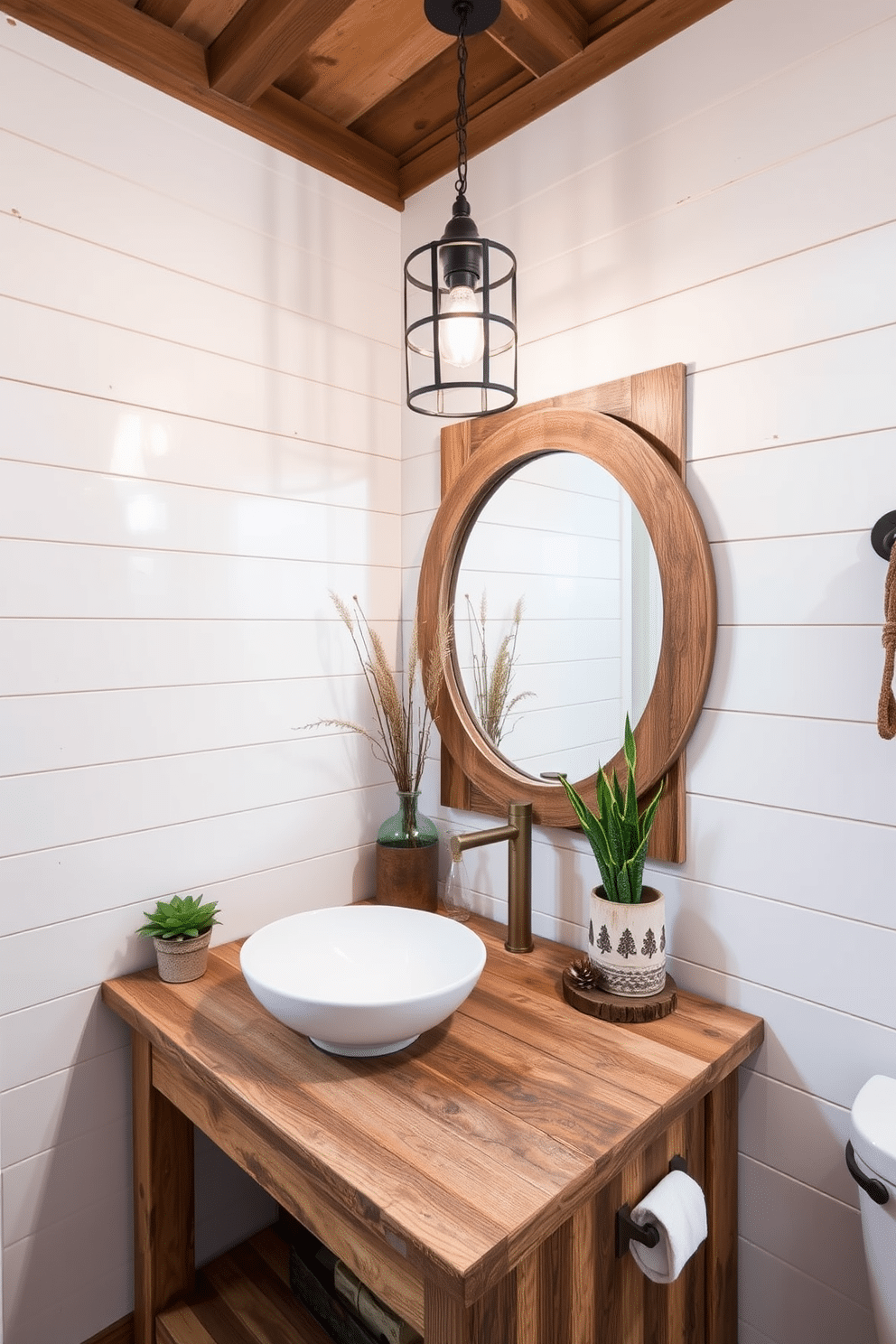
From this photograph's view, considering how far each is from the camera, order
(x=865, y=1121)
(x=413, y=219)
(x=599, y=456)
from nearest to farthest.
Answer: (x=865, y=1121) → (x=599, y=456) → (x=413, y=219)

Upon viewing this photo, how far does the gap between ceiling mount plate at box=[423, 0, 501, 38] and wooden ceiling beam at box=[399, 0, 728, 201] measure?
0.79 ft

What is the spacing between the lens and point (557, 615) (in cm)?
148

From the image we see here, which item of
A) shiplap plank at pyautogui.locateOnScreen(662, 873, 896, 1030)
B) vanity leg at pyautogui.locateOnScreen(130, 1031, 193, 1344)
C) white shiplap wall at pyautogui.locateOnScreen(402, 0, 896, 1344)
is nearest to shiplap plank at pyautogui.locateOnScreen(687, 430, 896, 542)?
white shiplap wall at pyautogui.locateOnScreen(402, 0, 896, 1344)

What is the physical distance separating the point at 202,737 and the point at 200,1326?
0.98 metres

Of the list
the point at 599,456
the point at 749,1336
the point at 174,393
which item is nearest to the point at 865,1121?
the point at 749,1336

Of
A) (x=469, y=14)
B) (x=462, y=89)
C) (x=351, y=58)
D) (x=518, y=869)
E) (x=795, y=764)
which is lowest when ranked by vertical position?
(x=518, y=869)

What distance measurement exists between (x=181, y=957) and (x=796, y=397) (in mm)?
1312

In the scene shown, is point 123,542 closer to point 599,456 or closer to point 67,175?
point 67,175

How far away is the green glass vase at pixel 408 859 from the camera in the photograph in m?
1.60

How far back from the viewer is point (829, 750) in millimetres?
1119

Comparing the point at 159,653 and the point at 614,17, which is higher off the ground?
the point at 614,17

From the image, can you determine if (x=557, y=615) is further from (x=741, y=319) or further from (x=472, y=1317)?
(x=472, y=1317)

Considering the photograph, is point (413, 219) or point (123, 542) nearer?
point (123, 542)

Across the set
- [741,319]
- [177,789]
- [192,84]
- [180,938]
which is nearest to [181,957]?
[180,938]
